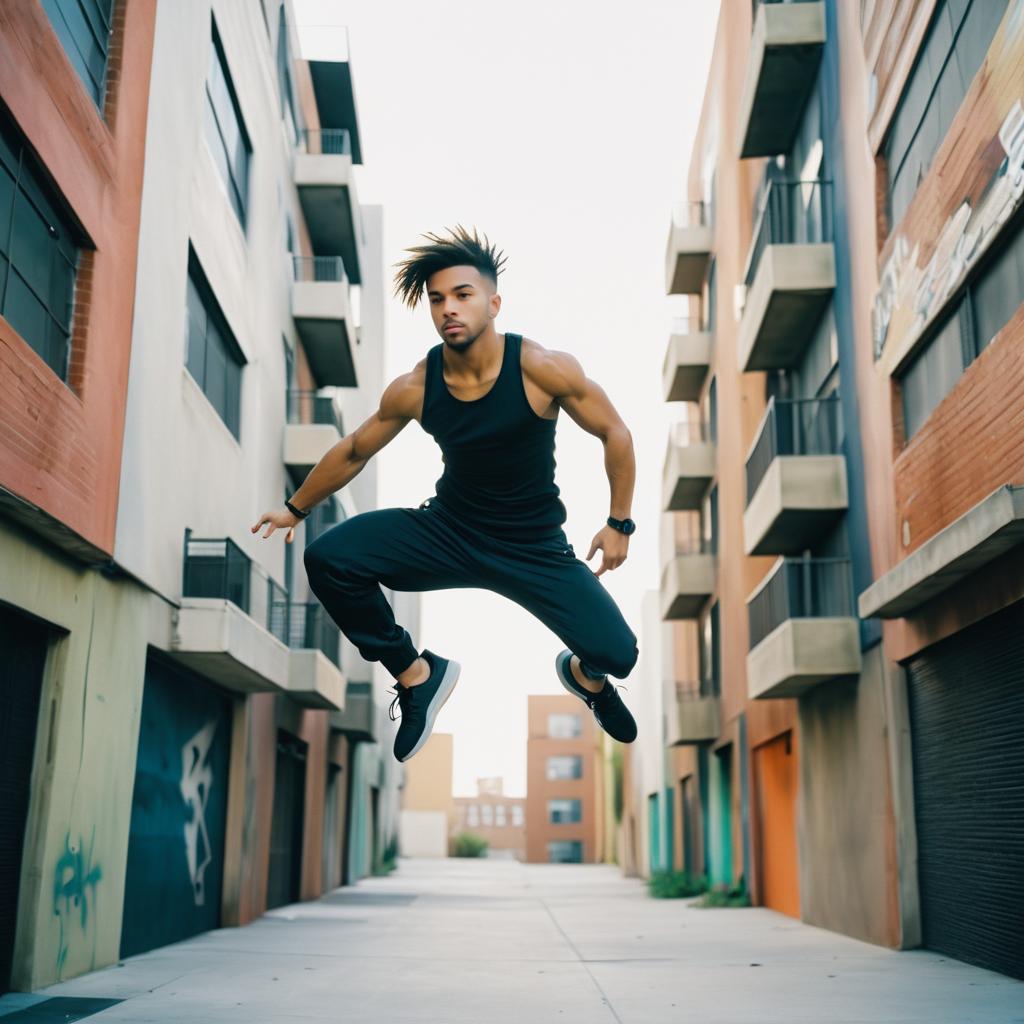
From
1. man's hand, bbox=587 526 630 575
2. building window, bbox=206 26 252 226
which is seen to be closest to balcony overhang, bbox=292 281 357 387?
building window, bbox=206 26 252 226

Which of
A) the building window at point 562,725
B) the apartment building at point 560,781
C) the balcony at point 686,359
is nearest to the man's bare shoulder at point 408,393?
the balcony at point 686,359

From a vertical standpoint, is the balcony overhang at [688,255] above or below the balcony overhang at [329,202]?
above

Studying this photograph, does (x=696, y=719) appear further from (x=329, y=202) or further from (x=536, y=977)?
(x=536, y=977)

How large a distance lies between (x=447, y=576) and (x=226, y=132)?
13181 mm

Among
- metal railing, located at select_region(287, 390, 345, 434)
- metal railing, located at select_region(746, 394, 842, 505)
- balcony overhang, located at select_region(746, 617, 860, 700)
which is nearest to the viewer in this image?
balcony overhang, located at select_region(746, 617, 860, 700)

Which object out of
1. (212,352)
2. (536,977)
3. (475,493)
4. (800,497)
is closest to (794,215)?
(800,497)

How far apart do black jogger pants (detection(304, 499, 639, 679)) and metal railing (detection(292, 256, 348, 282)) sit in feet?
58.3

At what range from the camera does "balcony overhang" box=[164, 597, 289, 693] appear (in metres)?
13.1

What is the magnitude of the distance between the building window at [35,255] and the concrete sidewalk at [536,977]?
4.85m

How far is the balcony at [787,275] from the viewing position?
53.8 feet

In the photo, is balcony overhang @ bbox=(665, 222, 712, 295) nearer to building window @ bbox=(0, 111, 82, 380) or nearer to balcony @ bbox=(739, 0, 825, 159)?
balcony @ bbox=(739, 0, 825, 159)

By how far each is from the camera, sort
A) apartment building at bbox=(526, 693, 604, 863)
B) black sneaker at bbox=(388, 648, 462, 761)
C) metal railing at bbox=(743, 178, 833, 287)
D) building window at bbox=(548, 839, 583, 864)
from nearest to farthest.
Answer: black sneaker at bbox=(388, 648, 462, 761)
metal railing at bbox=(743, 178, 833, 287)
building window at bbox=(548, 839, 583, 864)
apartment building at bbox=(526, 693, 604, 863)

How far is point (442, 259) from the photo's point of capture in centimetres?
474

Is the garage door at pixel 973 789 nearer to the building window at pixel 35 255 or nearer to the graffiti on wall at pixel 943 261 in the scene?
the graffiti on wall at pixel 943 261
